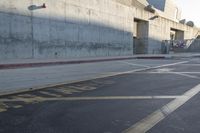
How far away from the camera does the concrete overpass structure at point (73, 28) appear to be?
20422mm

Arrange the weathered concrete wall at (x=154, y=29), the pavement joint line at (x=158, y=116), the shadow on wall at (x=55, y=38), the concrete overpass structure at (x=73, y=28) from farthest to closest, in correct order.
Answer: the weathered concrete wall at (x=154, y=29)
the concrete overpass structure at (x=73, y=28)
the shadow on wall at (x=55, y=38)
the pavement joint line at (x=158, y=116)

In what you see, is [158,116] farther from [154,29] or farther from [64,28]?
[154,29]

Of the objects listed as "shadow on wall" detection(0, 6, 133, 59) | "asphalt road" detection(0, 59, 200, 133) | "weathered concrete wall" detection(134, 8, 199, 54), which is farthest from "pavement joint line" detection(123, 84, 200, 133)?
"weathered concrete wall" detection(134, 8, 199, 54)

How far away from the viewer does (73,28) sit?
26.6 m

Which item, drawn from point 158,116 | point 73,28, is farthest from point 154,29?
point 158,116

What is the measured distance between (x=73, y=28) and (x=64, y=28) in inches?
51.8

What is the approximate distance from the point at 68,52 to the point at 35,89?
1629cm

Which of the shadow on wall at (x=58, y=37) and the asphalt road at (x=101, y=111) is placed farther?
the shadow on wall at (x=58, y=37)

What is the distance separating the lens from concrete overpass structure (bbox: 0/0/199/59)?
20.4 meters

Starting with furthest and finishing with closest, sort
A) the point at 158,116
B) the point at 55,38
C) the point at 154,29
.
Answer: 1. the point at 154,29
2. the point at 55,38
3. the point at 158,116

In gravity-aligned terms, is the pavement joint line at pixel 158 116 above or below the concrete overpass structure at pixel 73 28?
below

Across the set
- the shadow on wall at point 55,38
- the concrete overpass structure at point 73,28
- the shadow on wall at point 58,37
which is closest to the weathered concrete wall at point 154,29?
the concrete overpass structure at point 73,28

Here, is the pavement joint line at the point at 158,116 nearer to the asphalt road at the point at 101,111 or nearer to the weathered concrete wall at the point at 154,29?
the asphalt road at the point at 101,111

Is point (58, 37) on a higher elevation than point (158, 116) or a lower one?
higher
